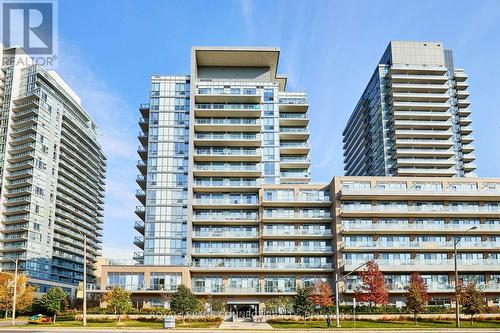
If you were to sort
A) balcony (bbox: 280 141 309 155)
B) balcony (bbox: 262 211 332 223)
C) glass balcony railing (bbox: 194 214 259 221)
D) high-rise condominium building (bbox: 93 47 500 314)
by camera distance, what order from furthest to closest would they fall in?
balcony (bbox: 280 141 309 155), glass balcony railing (bbox: 194 214 259 221), balcony (bbox: 262 211 332 223), high-rise condominium building (bbox: 93 47 500 314)

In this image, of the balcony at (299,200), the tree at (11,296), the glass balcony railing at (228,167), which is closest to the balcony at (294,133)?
the glass balcony railing at (228,167)

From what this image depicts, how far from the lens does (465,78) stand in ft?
435

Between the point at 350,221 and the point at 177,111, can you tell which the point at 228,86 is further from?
the point at 350,221

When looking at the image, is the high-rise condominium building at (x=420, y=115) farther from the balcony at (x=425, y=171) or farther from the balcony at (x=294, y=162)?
the balcony at (x=294, y=162)

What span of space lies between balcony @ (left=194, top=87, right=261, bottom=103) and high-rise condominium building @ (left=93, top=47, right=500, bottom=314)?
24 centimetres

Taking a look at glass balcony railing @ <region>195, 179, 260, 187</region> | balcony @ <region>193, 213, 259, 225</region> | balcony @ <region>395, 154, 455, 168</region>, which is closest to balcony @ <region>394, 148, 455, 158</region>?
balcony @ <region>395, 154, 455, 168</region>

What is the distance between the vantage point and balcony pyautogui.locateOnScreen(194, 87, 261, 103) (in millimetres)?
97812

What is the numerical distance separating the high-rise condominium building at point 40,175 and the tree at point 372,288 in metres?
77.1

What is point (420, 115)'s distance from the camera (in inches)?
4860

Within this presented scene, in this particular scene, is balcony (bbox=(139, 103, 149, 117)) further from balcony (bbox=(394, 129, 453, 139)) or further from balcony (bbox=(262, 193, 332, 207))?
balcony (bbox=(394, 129, 453, 139))

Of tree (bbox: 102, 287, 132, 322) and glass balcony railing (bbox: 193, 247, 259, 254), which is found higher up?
glass balcony railing (bbox: 193, 247, 259, 254)

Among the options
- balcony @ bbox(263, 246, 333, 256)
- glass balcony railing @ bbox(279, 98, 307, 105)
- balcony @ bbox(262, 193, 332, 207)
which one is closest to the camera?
balcony @ bbox(263, 246, 333, 256)

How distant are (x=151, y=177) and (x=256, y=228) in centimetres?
2139

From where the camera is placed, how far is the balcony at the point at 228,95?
97812mm
